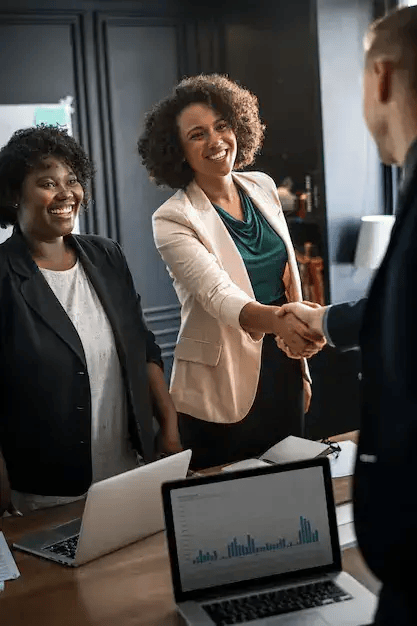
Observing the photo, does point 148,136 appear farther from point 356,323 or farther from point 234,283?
point 356,323

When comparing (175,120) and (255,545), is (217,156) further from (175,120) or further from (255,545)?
(255,545)

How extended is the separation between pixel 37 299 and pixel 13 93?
2.54 m

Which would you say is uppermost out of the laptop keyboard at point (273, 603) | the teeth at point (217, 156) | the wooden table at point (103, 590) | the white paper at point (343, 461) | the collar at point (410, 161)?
the teeth at point (217, 156)

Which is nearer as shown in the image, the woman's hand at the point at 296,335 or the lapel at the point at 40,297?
the lapel at the point at 40,297

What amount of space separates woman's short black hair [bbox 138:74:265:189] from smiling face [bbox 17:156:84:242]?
1.80ft

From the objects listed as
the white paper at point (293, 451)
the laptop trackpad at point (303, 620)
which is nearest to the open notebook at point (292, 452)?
the white paper at point (293, 451)

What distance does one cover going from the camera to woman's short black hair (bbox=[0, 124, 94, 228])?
90.7 inches

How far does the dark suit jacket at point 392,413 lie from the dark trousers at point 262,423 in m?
1.54

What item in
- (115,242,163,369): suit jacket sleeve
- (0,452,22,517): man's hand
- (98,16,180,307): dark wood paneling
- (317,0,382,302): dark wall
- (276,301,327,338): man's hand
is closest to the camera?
(0,452,22,517): man's hand

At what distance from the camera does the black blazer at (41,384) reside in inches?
85.2

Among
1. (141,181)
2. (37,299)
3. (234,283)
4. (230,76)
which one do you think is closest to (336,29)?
(230,76)

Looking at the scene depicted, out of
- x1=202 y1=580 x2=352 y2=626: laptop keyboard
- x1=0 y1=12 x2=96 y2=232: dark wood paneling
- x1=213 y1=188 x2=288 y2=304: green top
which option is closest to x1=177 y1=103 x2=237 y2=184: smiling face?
x1=213 y1=188 x2=288 y2=304: green top

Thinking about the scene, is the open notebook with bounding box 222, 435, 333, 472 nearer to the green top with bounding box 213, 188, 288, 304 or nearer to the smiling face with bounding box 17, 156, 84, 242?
the green top with bounding box 213, 188, 288, 304

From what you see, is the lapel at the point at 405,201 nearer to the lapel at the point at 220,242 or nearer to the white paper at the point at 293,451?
the white paper at the point at 293,451
